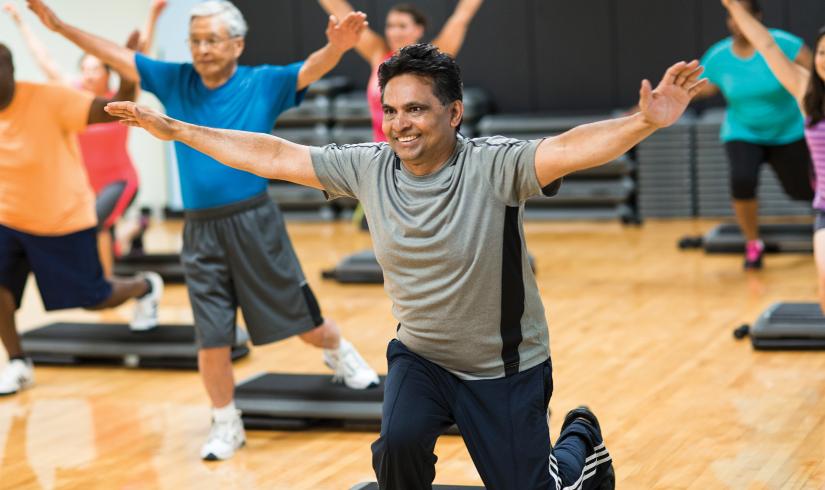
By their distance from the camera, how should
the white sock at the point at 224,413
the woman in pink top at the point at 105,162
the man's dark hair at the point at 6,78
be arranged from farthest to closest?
the woman in pink top at the point at 105,162 → the man's dark hair at the point at 6,78 → the white sock at the point at 224,413

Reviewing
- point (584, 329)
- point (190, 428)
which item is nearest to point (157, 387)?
point (190, 428)

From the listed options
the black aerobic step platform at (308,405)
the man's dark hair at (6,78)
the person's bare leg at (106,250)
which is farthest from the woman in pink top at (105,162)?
the black aerobic step platform at (308,405)

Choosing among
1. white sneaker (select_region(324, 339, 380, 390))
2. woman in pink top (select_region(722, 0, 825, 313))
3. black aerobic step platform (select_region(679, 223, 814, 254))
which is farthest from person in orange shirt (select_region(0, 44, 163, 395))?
black aerobic step platform (select_region(679, 223, 814, 254))

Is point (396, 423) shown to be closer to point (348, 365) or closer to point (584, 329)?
point (348, 365)

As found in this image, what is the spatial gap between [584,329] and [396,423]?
3290mm

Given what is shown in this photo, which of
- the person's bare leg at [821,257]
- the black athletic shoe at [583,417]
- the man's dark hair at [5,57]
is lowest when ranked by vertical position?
the black athletic shoe at [583,417]

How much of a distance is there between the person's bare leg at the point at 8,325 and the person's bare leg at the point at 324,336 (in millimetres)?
1584

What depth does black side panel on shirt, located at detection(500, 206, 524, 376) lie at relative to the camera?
9.97 feet

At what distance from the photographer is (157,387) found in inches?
219

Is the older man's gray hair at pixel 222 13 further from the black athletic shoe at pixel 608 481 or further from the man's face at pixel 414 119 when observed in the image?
the black athletic shoe at pixel 608 481

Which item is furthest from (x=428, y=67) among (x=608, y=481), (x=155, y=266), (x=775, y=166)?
(x=155, y=266)

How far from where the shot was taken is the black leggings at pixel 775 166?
713 centimetres

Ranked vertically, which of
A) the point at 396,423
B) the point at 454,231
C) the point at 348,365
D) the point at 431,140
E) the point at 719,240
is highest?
the point at 431,140

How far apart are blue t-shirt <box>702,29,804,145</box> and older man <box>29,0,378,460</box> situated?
332cm
